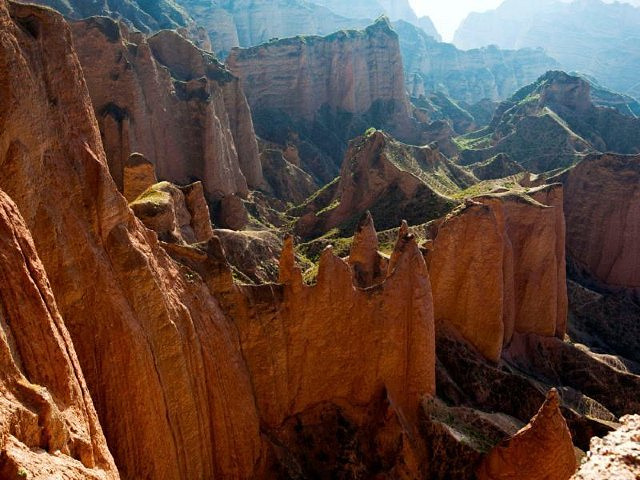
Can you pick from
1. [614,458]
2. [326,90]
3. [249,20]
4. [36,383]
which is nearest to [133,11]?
[326,90]

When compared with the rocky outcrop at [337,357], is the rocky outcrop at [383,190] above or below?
below

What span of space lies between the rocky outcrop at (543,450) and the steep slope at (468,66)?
152569 millimetres

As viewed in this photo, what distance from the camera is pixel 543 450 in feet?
47.5

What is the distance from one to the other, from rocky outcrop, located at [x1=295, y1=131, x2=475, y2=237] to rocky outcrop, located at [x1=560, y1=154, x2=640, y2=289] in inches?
360

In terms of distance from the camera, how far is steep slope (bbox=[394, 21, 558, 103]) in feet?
541

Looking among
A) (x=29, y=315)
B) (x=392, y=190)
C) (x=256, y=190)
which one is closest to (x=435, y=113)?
(x=256, y=190)

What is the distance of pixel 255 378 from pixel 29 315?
7.45 m

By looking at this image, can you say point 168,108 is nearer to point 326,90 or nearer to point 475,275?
point 475,275

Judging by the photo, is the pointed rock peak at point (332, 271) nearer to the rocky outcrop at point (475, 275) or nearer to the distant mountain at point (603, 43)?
the rocky outcrop at point (475, 275)

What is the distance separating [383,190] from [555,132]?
151 ft

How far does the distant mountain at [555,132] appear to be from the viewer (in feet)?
239

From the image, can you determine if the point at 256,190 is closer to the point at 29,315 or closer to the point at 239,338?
the point at 239,338

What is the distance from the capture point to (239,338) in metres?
14.3

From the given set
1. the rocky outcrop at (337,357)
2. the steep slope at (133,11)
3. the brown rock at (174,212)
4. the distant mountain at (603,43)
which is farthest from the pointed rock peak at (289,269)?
the distant mountain at (603,43)
